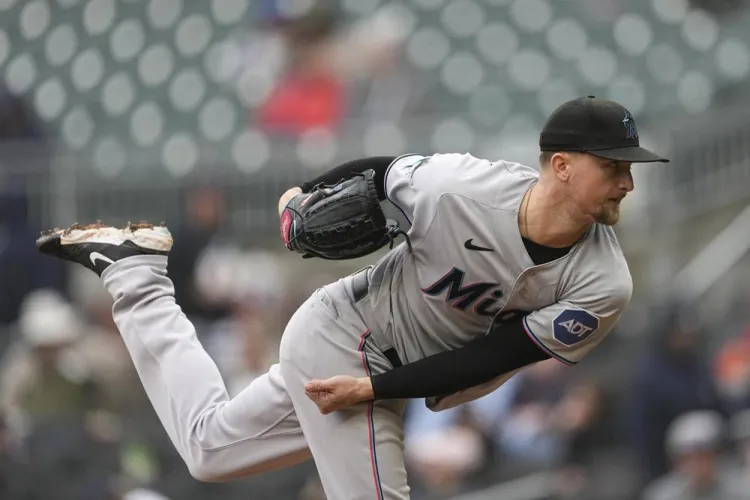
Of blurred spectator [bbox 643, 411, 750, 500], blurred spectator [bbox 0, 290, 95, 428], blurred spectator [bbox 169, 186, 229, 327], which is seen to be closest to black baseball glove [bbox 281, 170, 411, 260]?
→ blurred spectator [bbox 643, 411, 750, 500]

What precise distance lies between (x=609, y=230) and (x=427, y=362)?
518 millimetres

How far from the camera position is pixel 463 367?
9.74 feet

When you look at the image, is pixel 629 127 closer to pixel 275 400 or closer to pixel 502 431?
pixel 275 400

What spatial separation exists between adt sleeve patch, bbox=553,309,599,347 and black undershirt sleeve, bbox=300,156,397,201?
1.73ft

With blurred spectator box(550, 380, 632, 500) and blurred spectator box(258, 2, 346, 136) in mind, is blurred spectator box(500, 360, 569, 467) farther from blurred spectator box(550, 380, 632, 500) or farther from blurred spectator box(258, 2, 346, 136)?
blurred spectator box(258, 2, 346, 136)

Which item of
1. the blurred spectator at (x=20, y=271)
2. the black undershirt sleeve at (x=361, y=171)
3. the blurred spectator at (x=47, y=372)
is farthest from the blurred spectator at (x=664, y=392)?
the blurred spectator at (x=20, y=271)

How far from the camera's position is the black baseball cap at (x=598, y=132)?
2807mm

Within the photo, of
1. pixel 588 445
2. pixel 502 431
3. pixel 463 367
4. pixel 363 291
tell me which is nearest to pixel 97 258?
pixel 363 291

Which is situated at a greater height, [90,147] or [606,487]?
[90,147]

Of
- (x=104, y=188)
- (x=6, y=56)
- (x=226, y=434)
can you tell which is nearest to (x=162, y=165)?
(x=104, y=188)

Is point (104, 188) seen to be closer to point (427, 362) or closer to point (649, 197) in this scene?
point (649, 197)

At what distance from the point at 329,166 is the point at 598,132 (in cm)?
400

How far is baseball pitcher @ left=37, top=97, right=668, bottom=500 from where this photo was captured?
114 inches

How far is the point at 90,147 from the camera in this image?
7984 mm
